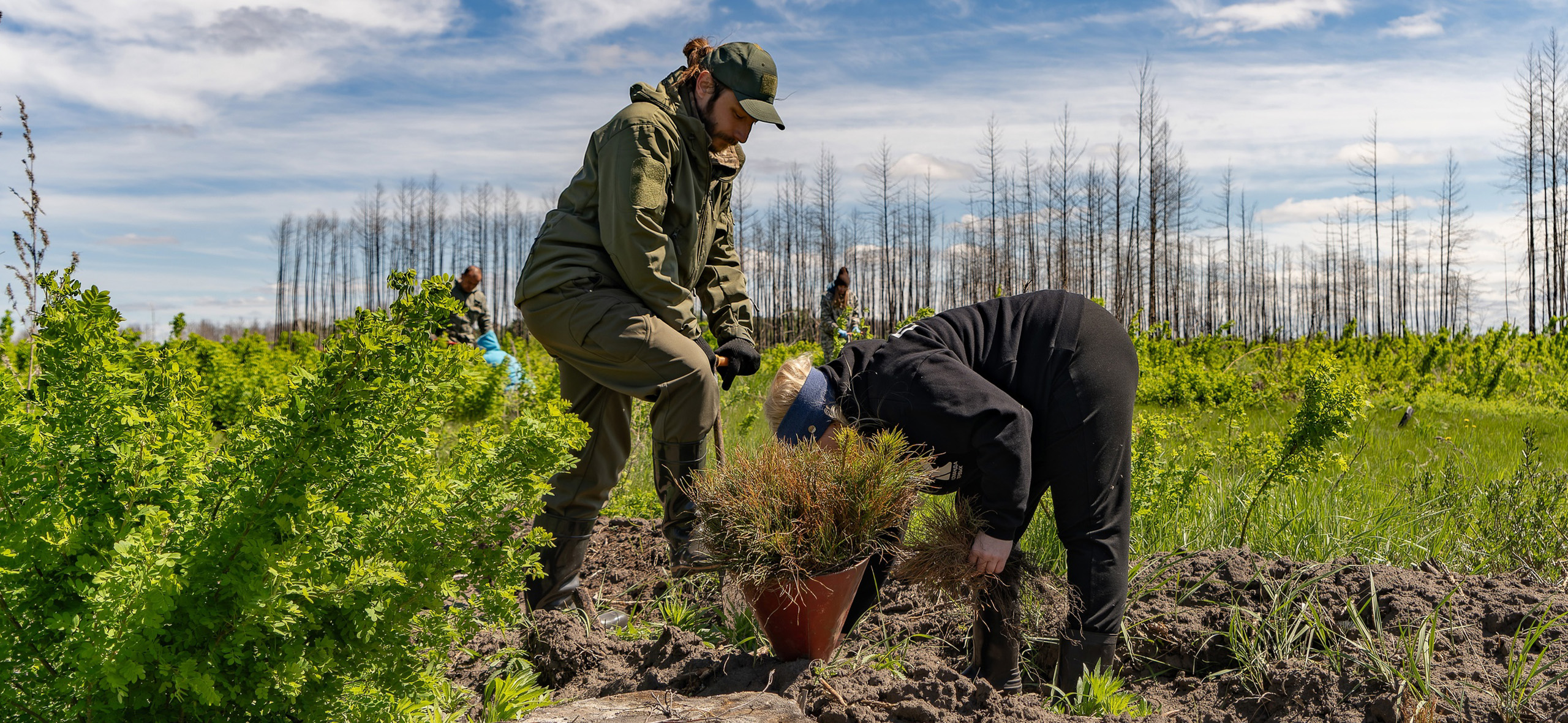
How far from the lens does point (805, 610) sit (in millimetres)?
2477

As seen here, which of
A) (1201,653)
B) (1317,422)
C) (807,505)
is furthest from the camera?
(1317,422)

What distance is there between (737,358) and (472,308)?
8.24 meters

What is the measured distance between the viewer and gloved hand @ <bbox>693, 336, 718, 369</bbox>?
344 cm

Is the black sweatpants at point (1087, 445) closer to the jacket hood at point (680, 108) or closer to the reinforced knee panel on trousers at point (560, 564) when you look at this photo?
the reinforced knee panel on trousers at point (560, 564)

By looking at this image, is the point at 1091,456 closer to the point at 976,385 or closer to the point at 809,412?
the point at 976,385

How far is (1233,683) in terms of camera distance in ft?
9.78

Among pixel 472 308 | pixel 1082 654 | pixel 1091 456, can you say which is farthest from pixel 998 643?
pixel 472 308

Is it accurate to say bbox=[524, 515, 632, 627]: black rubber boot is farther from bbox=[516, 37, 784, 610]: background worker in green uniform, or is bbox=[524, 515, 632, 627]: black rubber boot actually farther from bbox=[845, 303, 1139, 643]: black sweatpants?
bbox=[845, 303, 1139, 643]: black sweatpants

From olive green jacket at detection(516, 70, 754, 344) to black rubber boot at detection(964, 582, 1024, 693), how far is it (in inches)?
62.0

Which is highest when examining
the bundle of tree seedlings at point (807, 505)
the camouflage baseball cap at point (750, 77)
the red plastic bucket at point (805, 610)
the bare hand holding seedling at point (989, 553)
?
the camouflage baseball cap at point (750, 77)

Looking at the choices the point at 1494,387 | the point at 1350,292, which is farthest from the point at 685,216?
the point at 1350,292

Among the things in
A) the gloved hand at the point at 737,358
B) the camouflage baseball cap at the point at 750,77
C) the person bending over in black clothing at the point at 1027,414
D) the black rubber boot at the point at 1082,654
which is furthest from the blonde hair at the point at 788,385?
the black rubber boot at the point at 1082,654

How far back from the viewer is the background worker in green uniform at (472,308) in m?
10.1

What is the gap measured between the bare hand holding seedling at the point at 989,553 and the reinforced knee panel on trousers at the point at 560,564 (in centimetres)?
166
